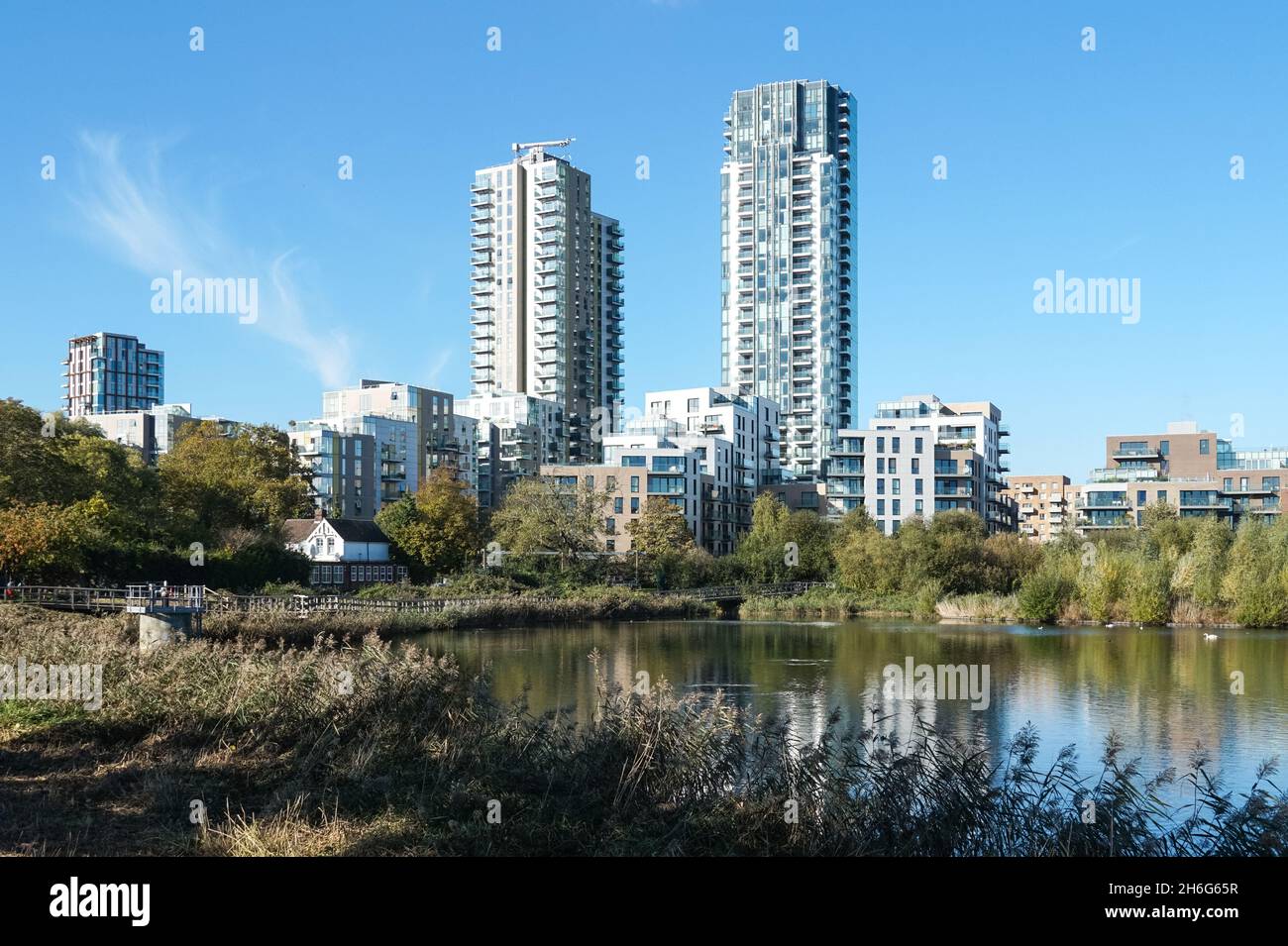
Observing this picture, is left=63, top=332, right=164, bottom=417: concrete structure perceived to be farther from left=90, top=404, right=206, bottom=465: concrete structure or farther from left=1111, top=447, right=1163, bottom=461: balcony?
left=1111, top=447, right=1163, bottom=461: balcony

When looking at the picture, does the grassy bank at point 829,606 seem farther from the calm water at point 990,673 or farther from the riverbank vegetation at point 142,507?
the riverbank vegetation at point 142,507

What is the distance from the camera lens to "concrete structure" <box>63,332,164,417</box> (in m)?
183

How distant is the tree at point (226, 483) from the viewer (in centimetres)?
6656

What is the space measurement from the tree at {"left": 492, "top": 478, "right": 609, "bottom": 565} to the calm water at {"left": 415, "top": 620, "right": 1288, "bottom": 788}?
53.1 ft

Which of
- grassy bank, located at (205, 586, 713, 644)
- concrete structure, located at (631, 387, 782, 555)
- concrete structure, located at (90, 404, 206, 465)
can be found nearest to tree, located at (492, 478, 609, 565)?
grassy bank, located at (205, 586, 713, 644)

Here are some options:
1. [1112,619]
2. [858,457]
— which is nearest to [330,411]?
[858,457]

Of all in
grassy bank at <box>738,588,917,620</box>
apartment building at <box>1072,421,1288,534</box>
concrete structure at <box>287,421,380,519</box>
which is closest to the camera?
grassy bank at <box>738,588,917,620</box>

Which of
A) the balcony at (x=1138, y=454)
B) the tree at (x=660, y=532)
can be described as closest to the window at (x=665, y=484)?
the tree at (x=660, y=532)

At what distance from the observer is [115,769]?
557 inches

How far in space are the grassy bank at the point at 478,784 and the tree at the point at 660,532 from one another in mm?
64340

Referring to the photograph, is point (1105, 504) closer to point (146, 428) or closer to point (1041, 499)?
point (1041, 499)
